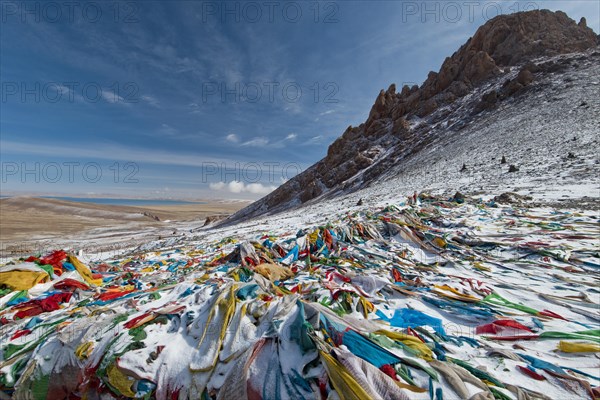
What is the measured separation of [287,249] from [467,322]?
3735 mm

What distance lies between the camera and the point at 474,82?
144 ft

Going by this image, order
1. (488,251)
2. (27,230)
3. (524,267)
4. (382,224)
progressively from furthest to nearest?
(27,230) → (382,224) → (488,251) → (524,267)

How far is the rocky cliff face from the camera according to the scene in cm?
3659

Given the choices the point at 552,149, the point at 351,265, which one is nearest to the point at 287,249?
the point at 351,265

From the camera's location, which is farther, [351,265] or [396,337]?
[351,265]

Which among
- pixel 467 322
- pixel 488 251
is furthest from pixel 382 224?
pixel 467 322

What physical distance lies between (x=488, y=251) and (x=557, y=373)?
3760 mm

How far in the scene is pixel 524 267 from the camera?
4.39 m

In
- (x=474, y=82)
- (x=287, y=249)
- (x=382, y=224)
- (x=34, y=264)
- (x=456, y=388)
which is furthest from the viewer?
(x=474, y=82)

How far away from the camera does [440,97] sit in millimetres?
45219

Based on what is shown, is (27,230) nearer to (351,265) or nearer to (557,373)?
(351,265)

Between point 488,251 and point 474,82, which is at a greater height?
point 474,82

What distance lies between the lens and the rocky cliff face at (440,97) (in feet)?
120

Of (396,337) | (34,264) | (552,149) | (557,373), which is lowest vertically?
(557,373)
